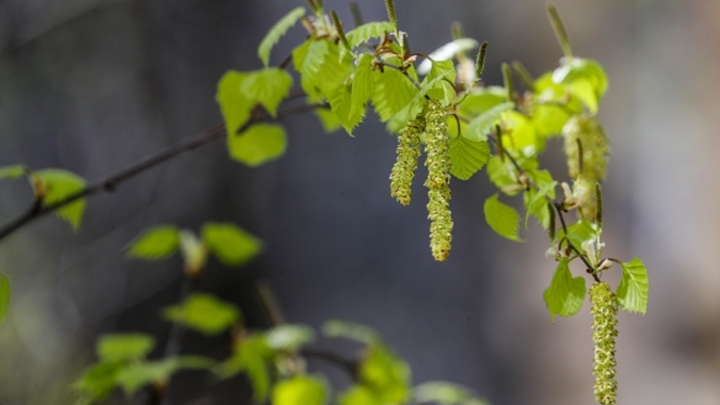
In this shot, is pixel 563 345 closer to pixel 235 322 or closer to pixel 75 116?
pixel 235 322

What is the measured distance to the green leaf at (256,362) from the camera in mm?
1049

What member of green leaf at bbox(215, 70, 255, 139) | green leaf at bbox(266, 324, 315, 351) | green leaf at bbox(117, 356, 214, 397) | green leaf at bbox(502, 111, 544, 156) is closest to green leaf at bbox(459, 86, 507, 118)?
green leaf at bbox(502, 111, 544, 156)

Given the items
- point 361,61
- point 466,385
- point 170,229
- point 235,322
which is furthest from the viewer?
point 466,385

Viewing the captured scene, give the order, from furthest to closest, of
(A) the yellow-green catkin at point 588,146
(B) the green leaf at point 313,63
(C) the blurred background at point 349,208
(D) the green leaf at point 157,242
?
(C) the blurred background at point 349,208 → (D) the green leaf at point 157,242 → (A) the yellow-green catkin at point 588,146 → (B) the green leaf at point 313,63

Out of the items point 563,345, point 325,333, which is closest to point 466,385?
point 563,345

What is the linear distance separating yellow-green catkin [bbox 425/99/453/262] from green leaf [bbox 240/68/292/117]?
24 cm

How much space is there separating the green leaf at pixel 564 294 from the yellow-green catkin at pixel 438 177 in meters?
0.14

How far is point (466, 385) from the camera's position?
208 centimetres

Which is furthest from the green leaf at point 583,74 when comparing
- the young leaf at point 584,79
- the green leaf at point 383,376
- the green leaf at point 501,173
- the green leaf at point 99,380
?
the green leaf at point 99,380

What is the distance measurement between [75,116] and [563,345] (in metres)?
1.83

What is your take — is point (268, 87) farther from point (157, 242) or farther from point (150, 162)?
point (157, 242)

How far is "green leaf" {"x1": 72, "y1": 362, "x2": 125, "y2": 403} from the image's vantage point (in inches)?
39.1

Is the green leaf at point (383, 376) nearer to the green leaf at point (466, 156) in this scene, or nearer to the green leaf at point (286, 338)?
the green leaf at point (286, 338)

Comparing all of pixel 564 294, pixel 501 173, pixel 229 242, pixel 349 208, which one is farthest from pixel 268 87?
pixel 349 208
